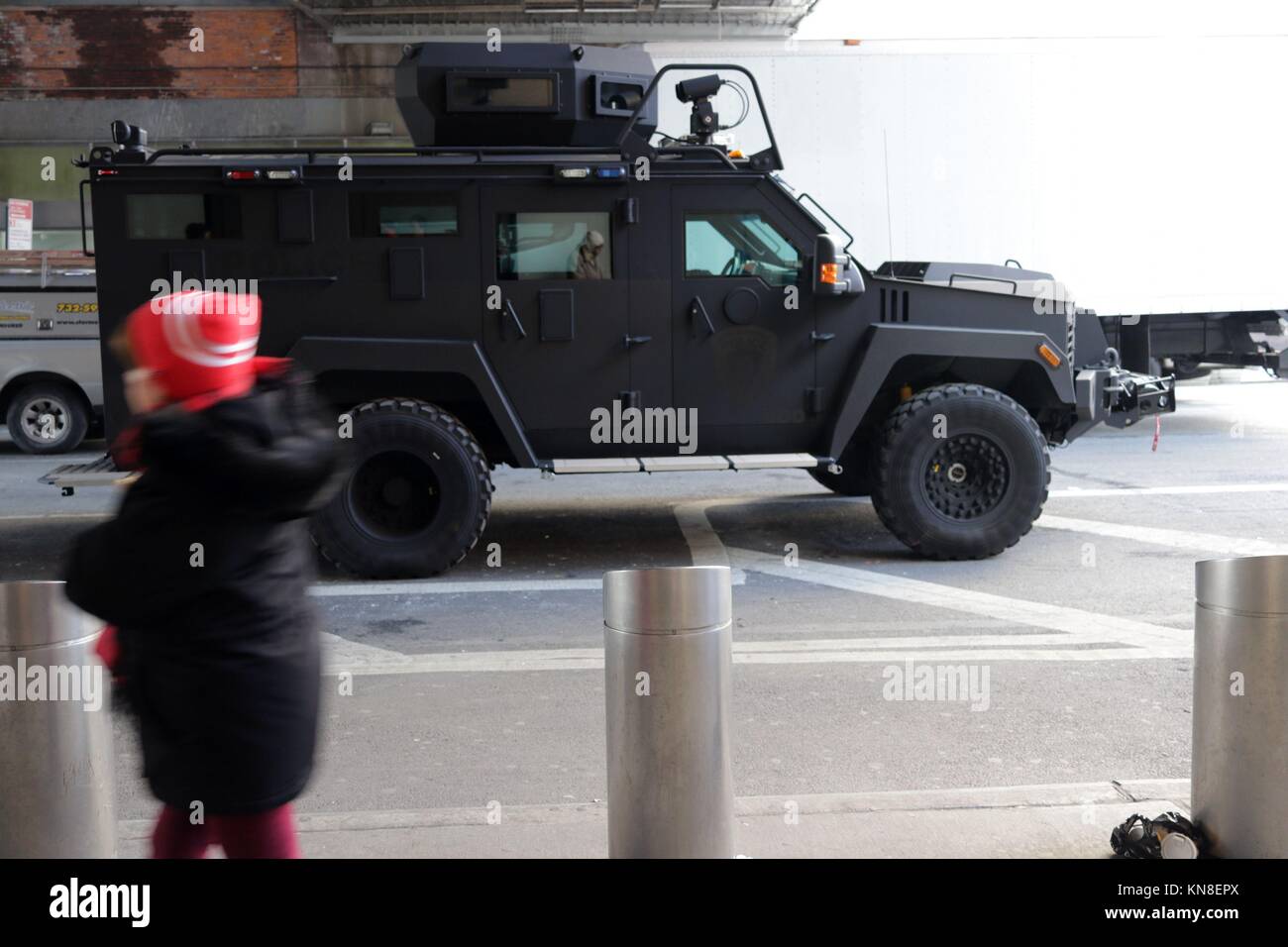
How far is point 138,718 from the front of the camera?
2.77 metres

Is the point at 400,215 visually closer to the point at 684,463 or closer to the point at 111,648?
the point at 684,463

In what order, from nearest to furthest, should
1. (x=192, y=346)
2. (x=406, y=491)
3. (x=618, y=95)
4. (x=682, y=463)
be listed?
(x=192, y=346) < (x=406, y=491) < (x=682, y=463) < (x=618, y=95)

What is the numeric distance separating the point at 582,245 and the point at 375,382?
1541mm

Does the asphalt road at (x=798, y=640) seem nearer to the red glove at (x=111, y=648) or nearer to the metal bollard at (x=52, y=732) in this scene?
the metal bollard at (x=52, y=732)

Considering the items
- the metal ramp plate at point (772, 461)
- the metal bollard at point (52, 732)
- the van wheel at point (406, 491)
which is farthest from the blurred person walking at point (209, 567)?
the metal ramp plate at point (772, 461)

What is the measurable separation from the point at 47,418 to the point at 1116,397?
11.8m

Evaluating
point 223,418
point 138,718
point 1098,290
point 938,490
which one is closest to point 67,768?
point 138,718

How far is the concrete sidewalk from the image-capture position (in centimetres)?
398

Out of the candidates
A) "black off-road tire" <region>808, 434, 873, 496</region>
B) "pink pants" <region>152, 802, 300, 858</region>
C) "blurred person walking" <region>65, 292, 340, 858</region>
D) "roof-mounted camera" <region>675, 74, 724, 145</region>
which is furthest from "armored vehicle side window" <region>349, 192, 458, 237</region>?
"pink pants" <region>152, 802, 300, 858</region>

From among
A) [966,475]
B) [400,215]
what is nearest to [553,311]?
[400,215]

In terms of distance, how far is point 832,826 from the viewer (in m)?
4.15

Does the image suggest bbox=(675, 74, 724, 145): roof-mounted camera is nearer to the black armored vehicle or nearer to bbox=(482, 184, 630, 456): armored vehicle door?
the black armored vehicle

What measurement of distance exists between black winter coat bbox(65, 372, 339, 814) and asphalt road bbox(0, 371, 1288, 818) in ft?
6.10
